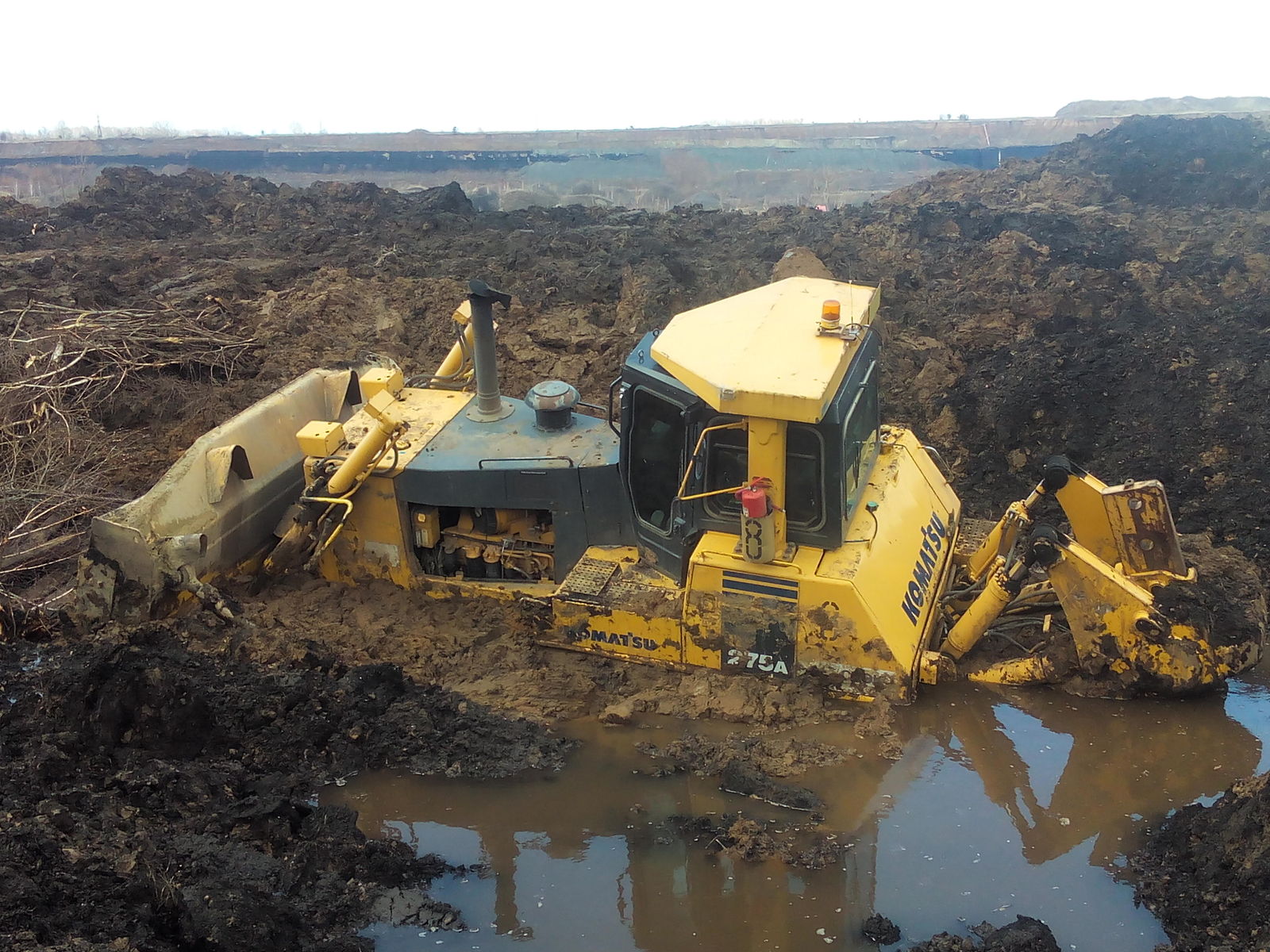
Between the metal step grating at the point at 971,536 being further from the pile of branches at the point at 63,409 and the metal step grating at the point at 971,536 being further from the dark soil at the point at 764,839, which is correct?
the pile of branches at the point at 63,409

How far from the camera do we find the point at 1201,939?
3.75 meters

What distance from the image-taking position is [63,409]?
8.21m

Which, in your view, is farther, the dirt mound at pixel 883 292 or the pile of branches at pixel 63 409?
the dirt mound at pixel 883 292

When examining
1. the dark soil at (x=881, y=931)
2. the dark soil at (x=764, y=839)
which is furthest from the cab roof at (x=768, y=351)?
the dark soil at (x=881, y=931)

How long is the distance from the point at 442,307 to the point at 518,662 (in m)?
7.20

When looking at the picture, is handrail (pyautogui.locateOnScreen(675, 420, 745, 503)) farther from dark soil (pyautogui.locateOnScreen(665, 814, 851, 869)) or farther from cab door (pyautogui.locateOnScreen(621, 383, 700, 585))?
dark soil (pyautogui.locateOnScreen(665, 814, 851, 869))

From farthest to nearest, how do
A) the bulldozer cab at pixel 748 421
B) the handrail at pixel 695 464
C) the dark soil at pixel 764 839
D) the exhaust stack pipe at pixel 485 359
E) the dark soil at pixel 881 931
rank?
the exhaust stack pipe at pixel 485 359 → the handrail at pixel 695 464 → the bulldozer cab at pixel 748 421 → the dark soil at pixel 764 839 → the dark soil at pixel 881 931

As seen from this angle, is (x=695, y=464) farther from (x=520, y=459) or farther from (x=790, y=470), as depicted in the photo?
(x=520, y=459)

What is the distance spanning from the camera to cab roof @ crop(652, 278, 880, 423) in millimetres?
4574

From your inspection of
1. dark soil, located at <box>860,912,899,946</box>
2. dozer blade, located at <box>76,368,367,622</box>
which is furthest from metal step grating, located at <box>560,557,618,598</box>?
dark soil, located at <box>860,912,899,946</box>

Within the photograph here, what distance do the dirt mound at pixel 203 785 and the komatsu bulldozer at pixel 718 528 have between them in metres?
0.80

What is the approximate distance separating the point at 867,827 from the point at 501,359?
24.4 ft

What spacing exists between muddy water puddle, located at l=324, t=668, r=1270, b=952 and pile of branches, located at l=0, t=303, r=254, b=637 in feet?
10.1

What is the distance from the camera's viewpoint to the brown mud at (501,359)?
14.0 ft
